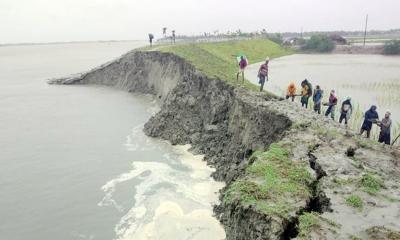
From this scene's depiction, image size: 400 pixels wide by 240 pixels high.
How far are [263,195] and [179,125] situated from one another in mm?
19580

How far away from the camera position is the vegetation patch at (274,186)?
10687mm

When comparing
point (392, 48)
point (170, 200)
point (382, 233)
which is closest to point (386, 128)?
point (382, 233)

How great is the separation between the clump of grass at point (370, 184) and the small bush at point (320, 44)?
3084 inches

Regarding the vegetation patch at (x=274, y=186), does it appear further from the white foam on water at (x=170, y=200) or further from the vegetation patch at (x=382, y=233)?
the white foam on water at (x=170, y=200)

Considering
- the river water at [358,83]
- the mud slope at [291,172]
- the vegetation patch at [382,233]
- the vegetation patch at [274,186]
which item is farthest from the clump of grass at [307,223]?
the river water at [358,83]

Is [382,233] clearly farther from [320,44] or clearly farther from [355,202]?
[320,44]

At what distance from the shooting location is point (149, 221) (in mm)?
17891

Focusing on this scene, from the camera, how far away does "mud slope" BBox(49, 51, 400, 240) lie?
10.1m

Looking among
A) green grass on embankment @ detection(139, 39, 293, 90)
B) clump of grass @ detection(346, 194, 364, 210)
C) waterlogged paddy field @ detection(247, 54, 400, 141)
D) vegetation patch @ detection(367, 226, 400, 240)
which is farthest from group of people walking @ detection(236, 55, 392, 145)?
vegetation patch @ detection(367, 226, 400, 240)

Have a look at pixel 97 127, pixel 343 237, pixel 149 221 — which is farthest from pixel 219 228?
pixel 97 127

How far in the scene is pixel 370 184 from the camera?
38.9ft

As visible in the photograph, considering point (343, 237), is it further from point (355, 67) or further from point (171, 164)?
point (355, 67)

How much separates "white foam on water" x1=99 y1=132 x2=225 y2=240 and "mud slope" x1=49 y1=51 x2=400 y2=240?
0.91 metres

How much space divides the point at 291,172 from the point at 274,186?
1213 millimetres
